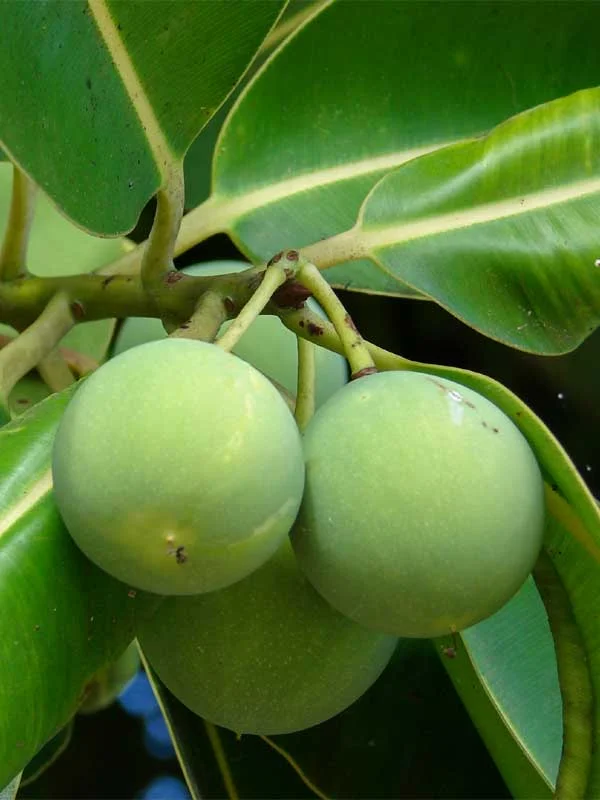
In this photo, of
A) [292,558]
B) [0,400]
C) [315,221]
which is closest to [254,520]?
[292,558]

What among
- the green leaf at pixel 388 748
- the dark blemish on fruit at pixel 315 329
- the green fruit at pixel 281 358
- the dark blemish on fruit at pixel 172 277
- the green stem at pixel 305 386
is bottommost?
the green leaf at pixel 388 748

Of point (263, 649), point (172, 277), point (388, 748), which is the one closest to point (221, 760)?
point (388, 748)

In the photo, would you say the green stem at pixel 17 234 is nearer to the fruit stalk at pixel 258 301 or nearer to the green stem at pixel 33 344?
the green stem at pixel 33 344

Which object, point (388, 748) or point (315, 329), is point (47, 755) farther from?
point (315, 329)

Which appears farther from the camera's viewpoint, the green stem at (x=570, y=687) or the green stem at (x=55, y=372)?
the green stem at (x=55, y=372)

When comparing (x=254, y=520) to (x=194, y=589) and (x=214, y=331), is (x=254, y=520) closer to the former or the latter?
(x=194, y=589)

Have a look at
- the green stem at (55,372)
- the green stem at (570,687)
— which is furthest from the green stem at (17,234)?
the green stem at (570,687)
